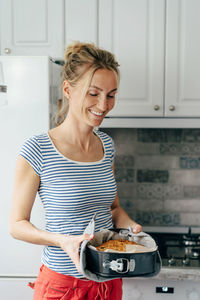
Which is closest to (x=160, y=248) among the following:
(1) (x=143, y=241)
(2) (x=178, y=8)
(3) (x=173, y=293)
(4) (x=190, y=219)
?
Result: (3) (x=173, y=293)

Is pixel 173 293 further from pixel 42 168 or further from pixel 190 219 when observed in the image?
pixel 42 168

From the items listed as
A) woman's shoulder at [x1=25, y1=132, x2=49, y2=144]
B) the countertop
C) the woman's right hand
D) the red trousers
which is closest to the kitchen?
the countertop

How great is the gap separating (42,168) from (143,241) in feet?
1.23

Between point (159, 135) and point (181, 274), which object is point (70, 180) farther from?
point (159, 135)

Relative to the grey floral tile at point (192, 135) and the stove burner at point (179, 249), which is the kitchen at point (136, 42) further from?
Result: the grey floral tile at point (192, 135)

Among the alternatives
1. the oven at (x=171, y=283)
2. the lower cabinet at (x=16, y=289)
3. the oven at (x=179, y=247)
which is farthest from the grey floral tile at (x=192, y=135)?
the lower cabinet at (x=16, y=289)

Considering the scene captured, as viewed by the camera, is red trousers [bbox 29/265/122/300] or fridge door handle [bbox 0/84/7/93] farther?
fridge door handle [bbox 0/84/7/93]

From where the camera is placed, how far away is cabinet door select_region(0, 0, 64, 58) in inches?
68.2

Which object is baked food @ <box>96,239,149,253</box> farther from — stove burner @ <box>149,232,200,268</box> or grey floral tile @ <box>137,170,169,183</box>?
grey floral tile @ <box>137,170,169,183</box>

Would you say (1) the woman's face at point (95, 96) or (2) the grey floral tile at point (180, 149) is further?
(2) the grey floral tile at point (180, 149)

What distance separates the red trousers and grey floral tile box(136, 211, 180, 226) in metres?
0.99

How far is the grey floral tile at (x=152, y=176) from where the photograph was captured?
2.13 meters

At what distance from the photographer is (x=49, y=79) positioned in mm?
1461

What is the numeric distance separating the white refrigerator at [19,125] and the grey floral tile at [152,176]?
798 millimetres
